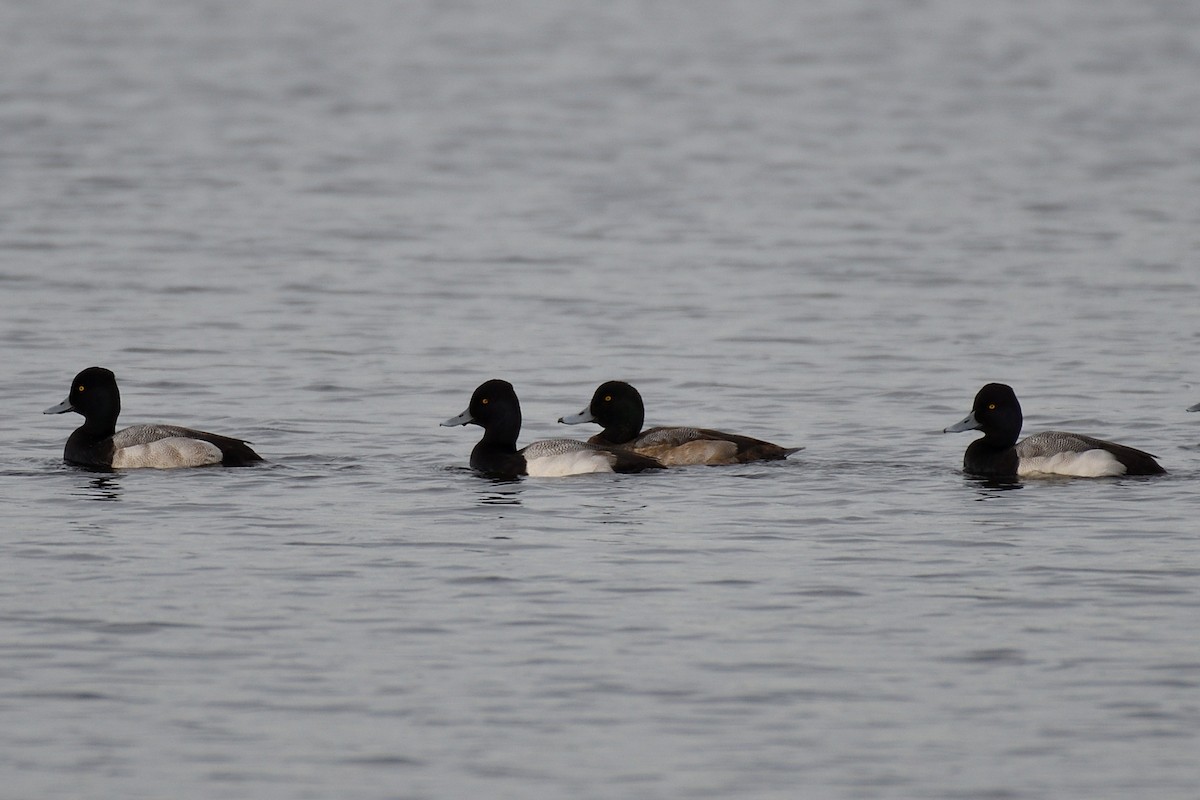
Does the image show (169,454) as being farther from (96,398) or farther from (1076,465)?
(1076,465)

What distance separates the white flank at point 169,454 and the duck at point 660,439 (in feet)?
8.93

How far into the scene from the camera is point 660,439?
15.9 meters

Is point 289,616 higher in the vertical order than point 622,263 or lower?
lower

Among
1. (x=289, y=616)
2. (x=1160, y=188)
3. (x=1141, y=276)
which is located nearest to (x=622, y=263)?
(x=1141, y=276)

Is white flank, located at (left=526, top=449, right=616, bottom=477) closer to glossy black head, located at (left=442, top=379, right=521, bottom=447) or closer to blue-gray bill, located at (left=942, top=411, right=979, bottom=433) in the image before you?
glossy black head, located at (left=442, top=379, right=521, bottom=447)

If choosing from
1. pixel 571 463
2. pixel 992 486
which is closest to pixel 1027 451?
pixel 992 486

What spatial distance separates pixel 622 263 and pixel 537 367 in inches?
280

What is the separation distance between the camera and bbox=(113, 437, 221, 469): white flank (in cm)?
1536

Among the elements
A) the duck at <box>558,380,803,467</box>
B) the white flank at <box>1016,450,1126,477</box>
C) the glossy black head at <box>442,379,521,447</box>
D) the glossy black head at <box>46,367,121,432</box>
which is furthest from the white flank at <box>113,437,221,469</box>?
the white flank at <box>1016,450,1126,477</box>

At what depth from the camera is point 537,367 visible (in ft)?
67.1

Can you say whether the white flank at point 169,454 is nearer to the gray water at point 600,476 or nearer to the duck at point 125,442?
the duck at point 125,442

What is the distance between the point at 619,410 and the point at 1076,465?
11.2 ft

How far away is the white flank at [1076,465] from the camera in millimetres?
14914

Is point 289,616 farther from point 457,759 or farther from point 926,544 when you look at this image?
point 926,544
